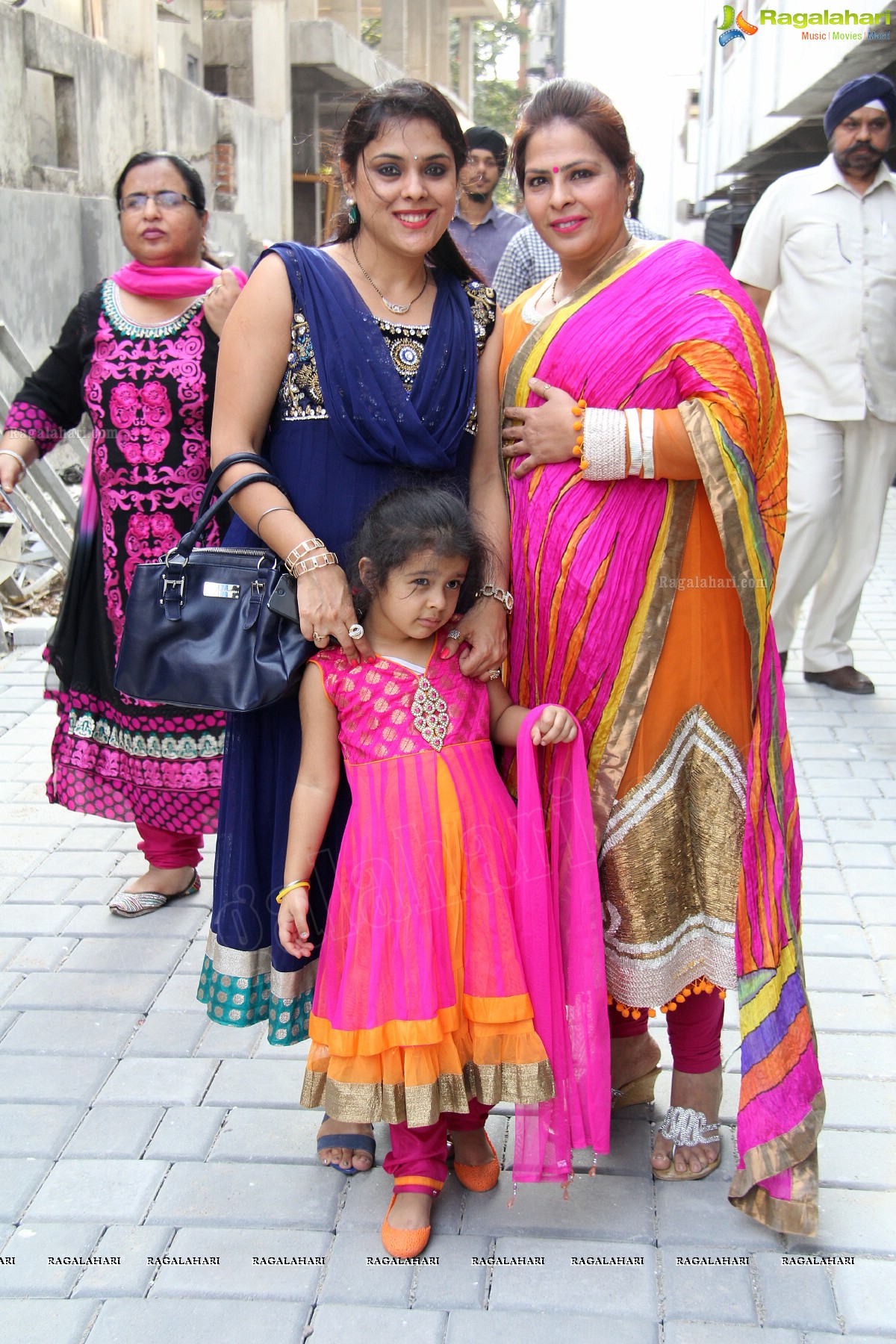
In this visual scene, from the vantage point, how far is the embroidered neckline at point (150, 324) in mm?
3033

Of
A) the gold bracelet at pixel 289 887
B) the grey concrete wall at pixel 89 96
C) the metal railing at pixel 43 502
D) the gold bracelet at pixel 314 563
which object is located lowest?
the gold bracelet at pixel 289 887

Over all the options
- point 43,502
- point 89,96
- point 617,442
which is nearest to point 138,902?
point 617,442

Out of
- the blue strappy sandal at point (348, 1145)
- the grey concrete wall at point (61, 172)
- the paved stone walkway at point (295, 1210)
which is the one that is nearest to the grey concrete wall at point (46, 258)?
the grey concrete wall at point (61, 172)

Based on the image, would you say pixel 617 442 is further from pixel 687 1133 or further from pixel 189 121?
pixel 189 121

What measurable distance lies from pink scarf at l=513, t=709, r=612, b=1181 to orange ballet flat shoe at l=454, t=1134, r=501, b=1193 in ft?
0.45

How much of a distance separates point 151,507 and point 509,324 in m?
1.20

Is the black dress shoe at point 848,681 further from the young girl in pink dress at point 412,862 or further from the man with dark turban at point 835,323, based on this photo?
the young girl in pink dress at point 412,862

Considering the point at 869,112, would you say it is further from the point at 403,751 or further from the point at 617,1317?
the point at 617,1317

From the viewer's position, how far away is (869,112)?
4.62 metres

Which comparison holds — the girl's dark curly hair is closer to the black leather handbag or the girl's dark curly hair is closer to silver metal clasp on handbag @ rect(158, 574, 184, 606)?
the black leather handbag

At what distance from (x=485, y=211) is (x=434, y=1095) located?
4.84m

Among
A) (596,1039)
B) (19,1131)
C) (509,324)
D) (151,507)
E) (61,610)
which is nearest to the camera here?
(596,1039)

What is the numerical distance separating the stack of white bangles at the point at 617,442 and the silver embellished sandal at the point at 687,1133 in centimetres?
119

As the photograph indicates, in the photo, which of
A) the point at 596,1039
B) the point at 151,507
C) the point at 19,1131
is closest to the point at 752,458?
the point at 596,1039
